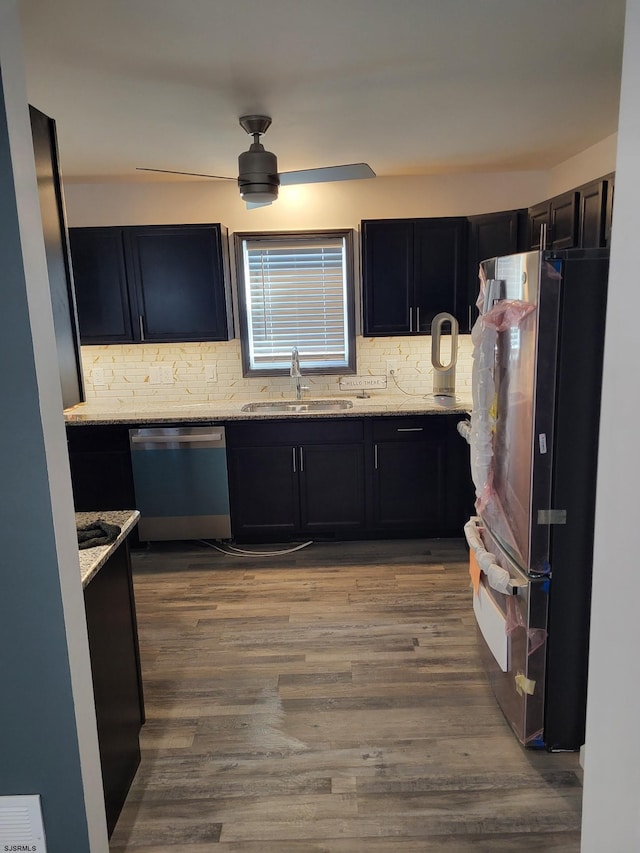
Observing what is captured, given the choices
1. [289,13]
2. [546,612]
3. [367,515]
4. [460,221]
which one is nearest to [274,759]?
[546,612]

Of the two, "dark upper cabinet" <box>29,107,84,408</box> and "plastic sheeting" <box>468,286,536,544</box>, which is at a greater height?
"dark upper cabinet" <box>29,107,84,408</box>

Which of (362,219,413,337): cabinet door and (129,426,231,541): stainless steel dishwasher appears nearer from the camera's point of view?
(129,426,231,541): stainless steel dishwasher

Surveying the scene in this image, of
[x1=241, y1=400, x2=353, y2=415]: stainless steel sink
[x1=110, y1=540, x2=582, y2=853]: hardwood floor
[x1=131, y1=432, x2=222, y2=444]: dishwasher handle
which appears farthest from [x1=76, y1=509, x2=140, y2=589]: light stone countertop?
[x1=241, y1=400, x2=353, y2=415]: stainless steel sink

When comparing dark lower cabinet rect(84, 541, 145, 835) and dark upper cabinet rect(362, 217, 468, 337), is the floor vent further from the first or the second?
dark upper cabinet rect(362, 217, 468, 337)

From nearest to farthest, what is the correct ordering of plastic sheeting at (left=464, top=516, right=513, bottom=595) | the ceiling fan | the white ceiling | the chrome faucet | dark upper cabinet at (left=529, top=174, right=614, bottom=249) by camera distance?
the white ceiling
plastic sheeting at (left=464, top=516, right=513, bottom=595)
dark upper cabinet at (left=529, top=174, right=614, bottom=249)
the ceiling fan
the chrome faucet

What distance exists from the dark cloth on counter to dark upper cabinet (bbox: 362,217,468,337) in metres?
2.64

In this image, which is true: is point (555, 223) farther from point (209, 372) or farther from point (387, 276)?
point (209, 372)

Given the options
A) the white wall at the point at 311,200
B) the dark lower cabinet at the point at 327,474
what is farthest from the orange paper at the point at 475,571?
the white wall at the point at 311,200

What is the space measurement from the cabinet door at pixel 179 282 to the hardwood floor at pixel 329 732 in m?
1.74

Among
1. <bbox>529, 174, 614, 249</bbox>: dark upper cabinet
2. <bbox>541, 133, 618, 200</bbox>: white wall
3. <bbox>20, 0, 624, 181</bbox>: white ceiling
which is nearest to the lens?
<bbox>20, 0, 624, 181</bbox>: white ceiling

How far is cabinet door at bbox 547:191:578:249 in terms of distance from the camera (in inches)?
118

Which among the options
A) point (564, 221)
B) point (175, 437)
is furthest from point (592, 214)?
point (175, 437)

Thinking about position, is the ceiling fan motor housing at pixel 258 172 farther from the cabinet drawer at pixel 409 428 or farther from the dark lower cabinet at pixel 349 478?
the cabinet drawer at pixel 409 428

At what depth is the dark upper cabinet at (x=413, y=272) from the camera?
4012 mm
